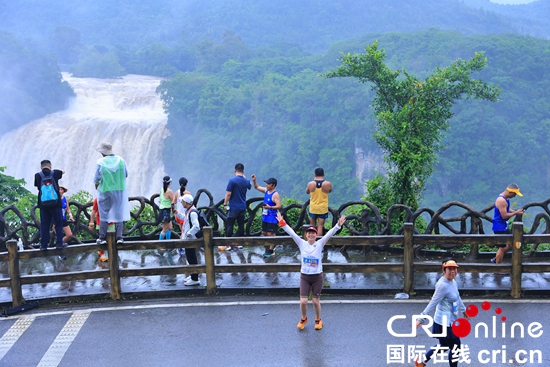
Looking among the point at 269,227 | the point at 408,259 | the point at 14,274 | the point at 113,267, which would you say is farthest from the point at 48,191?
the point at 408,259

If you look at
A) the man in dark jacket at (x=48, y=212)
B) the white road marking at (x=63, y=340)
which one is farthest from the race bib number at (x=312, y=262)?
the man in dark jacket at (x=48, y=212)

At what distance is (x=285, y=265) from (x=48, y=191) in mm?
4095

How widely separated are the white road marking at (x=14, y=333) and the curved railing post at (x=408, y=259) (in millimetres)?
5524

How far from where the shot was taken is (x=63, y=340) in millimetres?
8656

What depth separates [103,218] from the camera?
1081 centimetres

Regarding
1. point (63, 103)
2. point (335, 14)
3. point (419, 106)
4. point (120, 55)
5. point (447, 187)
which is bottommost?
point (447, 187)

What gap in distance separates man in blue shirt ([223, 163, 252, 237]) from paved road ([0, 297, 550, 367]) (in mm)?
2605

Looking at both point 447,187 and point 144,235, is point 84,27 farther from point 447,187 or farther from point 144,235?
point 144,235

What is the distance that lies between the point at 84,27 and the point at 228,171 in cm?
8382

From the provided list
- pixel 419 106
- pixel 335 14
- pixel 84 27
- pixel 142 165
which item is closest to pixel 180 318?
pixel 419 106

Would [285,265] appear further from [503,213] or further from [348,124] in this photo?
[348,124]

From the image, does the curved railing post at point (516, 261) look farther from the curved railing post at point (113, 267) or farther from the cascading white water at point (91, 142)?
the cascading white water at point (91, 142)

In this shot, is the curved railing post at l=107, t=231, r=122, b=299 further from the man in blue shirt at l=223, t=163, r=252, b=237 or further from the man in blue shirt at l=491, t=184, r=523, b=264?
the man in blue shirt at l=491, t=184, r=523, b=264

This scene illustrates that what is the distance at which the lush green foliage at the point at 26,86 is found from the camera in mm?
79213
